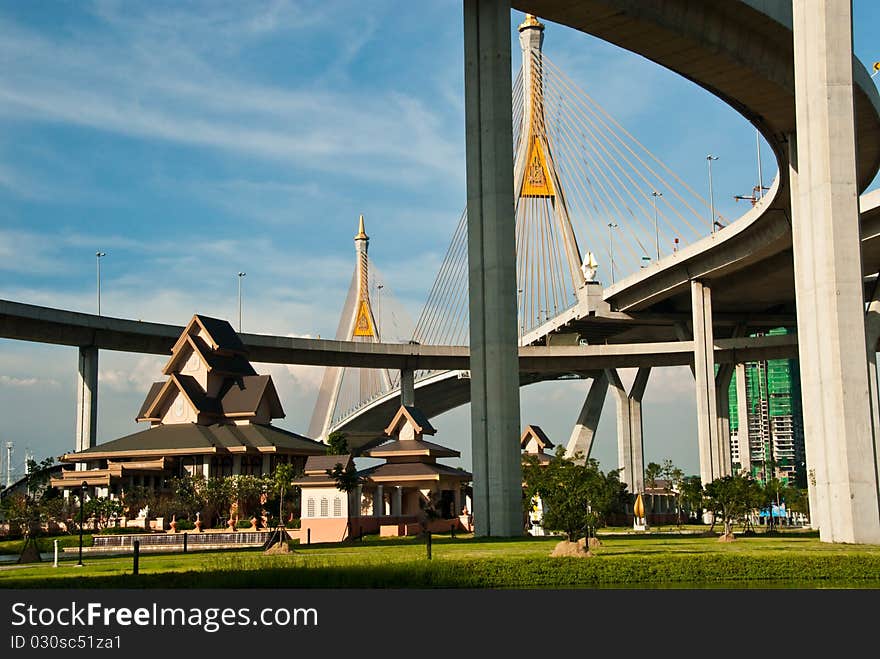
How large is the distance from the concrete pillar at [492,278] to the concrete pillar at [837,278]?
12582mm

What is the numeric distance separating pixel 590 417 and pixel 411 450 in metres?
42.7

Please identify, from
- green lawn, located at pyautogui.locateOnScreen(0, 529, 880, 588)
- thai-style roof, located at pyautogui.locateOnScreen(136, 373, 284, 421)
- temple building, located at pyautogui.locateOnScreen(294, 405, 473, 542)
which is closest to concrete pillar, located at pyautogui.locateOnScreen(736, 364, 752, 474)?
temple building, located at pyautogui.locateOnScreen(294, 405, 473, 542)

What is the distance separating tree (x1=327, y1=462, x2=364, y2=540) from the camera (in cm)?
5462

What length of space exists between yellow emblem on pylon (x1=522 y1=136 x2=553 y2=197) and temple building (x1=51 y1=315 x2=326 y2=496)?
27297 millimetres

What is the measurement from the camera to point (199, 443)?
222ft

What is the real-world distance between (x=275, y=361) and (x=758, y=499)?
52.2m

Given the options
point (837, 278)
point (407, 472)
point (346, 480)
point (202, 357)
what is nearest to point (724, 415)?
point (407, 472)

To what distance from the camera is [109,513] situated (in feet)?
202

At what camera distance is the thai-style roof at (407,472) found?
63.9 metres

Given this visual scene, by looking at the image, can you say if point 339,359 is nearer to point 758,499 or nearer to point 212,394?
point 212,394

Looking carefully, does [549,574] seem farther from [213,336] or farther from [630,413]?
[630,413]

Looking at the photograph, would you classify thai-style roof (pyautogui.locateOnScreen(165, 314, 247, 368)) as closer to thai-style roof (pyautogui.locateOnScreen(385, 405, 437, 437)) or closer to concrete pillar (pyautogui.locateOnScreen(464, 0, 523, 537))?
thai-style roof (pyautogui.locateOnScreen(385, 405, 437, 437))

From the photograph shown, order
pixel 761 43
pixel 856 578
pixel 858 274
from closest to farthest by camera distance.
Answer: pixel 856 578 → pixel 858 274 → pixel 761 43
